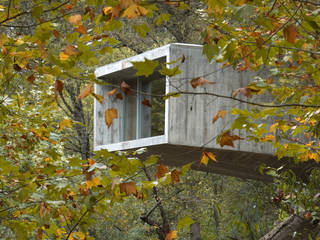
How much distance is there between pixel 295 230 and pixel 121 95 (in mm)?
4767

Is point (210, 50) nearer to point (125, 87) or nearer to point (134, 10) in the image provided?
point (125, 87)

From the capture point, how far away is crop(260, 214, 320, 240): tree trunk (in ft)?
22.8

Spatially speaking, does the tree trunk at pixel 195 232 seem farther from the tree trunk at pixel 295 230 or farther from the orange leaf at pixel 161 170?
the orange leaf at pixel 161 170

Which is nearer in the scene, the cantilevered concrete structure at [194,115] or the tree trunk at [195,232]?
the cantilevered concrete structure at [194,115]

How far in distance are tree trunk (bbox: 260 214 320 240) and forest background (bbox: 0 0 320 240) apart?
0.01 meters

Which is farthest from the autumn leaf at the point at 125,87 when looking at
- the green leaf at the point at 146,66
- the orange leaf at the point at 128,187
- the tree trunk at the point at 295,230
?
the tree trunk at the point at 295,230

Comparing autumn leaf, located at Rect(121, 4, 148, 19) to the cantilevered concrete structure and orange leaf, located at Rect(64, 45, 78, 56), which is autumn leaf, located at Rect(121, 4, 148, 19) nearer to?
orange leaf, located at Rect(64, 45, 78, 56)

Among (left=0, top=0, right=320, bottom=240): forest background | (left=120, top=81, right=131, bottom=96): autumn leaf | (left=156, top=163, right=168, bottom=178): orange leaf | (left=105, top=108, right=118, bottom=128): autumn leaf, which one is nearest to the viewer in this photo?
(left=120, top=81, right=131, bottom=96): autumn leaf

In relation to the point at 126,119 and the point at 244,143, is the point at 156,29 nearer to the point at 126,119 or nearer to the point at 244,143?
the point at 126,119

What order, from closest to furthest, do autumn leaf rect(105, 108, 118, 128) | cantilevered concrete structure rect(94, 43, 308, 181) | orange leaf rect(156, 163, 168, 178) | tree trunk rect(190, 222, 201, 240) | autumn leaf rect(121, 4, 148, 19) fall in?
autumn leaf rect(121, 4, 148, 19) < autumn leaf rect(105, 108, 118, 128) < orange leaf rect(156, 163, 168, 178) < cantilevered concrete structure rect(94, 43, 308, 181) < tree trunk rect(190, 222, 201, 240)

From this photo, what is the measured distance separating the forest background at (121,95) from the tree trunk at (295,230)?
0.01 meters

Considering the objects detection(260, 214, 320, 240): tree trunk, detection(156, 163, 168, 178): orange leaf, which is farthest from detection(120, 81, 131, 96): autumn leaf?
detection(260, 214, 320, 240): tree trunk

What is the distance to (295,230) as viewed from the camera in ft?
23.2

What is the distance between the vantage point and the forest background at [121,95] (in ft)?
10.9
